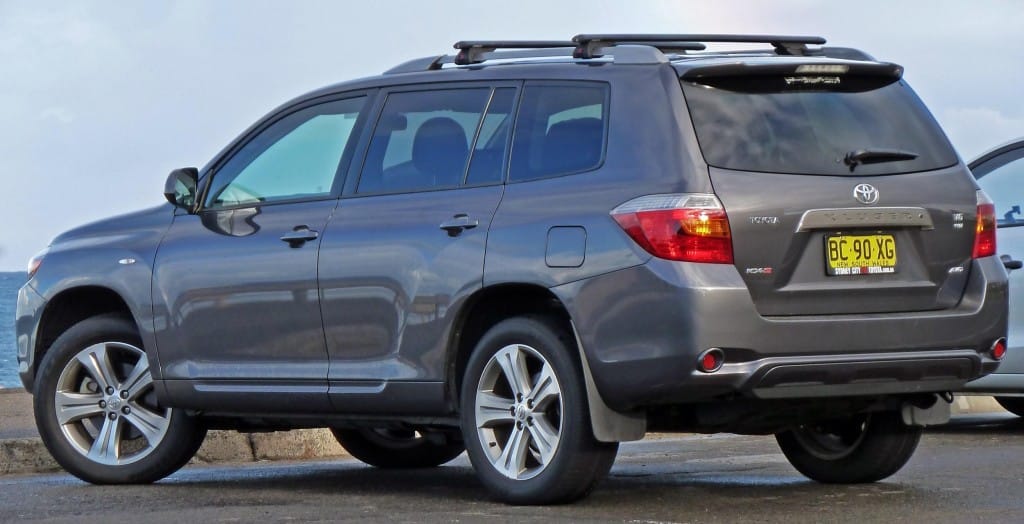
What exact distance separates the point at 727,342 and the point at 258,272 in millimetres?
2437

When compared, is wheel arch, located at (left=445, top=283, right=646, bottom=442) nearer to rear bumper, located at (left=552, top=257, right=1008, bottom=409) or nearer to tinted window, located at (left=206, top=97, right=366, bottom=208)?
rear bumper, located at (left=552, top=257, right=1008, bottom=409)

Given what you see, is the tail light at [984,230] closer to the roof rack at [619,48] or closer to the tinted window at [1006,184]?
the roof rack at [619,48]

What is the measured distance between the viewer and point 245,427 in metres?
8.65

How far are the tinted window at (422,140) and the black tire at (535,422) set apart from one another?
0.79 meters

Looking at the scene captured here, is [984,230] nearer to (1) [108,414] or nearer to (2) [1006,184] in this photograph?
(2) [1006,184]

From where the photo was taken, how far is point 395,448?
955 centimetres

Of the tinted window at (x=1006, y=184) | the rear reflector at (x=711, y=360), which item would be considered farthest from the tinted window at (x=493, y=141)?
the tinted window at (x=1006, y=184)

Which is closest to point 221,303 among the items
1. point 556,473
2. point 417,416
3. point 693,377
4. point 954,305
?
point 417,416

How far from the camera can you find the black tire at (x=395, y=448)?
9484 mm

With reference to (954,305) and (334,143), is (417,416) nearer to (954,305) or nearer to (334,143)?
(334,143)

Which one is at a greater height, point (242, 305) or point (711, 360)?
point (711, 360)

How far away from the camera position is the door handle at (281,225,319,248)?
7850mm

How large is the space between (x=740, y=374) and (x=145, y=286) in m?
3.19

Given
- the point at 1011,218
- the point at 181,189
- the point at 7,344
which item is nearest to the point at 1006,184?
the point at 1011,218
